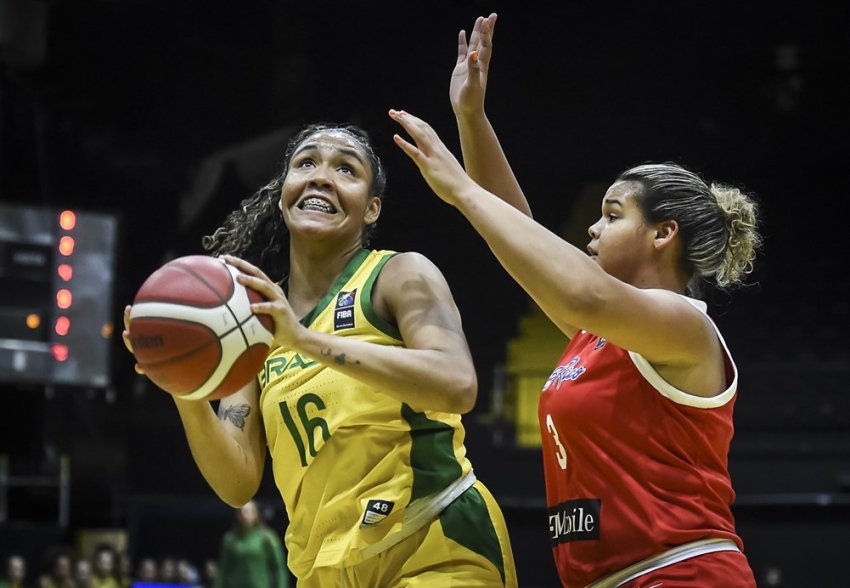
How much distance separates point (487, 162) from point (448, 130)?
21.2 ft

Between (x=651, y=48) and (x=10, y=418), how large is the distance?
6735 mm

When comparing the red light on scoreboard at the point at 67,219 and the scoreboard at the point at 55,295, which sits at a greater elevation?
the red light on scoreboard at the point at 67,219

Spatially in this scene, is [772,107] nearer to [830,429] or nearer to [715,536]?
[830,429]

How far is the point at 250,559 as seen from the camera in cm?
878

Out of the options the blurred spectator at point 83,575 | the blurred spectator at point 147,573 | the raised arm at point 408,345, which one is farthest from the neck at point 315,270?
the blurred spectator at point 147,573

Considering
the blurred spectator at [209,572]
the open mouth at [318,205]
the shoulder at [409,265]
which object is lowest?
the blurred spectator at [209,572]

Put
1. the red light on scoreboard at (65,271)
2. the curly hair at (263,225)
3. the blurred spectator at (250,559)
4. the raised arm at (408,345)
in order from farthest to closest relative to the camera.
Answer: the red light on scoreboard at (65,271)
the blurred spectator at (250,559)
the curly hair at (263,225)
the raised arm at (408,345)

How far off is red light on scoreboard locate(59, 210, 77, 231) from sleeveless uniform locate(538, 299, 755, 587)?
24.2ft

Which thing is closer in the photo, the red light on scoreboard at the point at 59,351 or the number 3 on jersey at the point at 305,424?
the number 3 on jersey at the point at 305,424

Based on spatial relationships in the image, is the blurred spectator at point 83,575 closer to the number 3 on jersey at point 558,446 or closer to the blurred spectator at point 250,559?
the blurred spectator at point 250,559

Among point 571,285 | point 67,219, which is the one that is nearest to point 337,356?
point 571,285

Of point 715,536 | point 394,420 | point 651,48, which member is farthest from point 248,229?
point 651,48

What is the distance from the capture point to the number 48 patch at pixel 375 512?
8.13 ft

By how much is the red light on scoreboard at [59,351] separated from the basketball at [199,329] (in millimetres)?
7071
